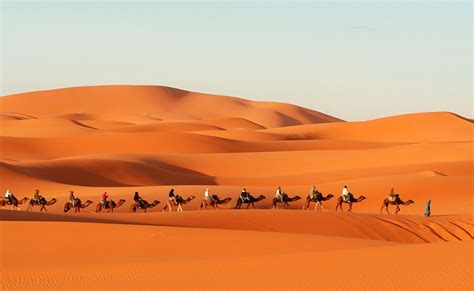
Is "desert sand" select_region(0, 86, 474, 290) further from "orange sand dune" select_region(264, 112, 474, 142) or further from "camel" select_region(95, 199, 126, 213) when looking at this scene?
"camel" select_region(95, 199, 126, 213)

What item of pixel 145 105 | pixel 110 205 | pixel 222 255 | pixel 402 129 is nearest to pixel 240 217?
pixel 222 255

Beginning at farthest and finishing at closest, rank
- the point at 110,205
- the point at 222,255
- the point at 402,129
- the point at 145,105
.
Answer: the point at 145,105 → the point at 402,129 → the point at 110,205 → the point at 222,255

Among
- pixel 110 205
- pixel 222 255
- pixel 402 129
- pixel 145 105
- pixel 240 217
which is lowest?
pixel 222 255

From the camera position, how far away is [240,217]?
26.9 meters

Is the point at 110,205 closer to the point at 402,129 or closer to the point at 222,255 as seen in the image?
the point at 222,255

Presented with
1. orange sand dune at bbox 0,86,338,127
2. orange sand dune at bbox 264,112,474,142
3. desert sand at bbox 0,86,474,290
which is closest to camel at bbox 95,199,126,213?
desert sand at bbox 0,86,474,290

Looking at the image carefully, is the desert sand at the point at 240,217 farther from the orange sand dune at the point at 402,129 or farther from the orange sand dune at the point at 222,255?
the orange sand dune at the point at 402,129

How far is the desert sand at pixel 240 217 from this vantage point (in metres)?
15.6

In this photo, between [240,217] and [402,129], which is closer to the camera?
[240,217]

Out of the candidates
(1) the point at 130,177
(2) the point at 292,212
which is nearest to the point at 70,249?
(2) the point at 292,212

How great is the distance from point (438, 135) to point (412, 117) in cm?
823

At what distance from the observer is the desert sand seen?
1562 cm

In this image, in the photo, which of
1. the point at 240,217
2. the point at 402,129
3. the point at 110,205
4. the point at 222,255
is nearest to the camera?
the point at 222,255

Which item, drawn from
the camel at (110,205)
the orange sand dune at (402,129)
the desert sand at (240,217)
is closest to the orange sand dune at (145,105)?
the orange sand dune at (402,129)
